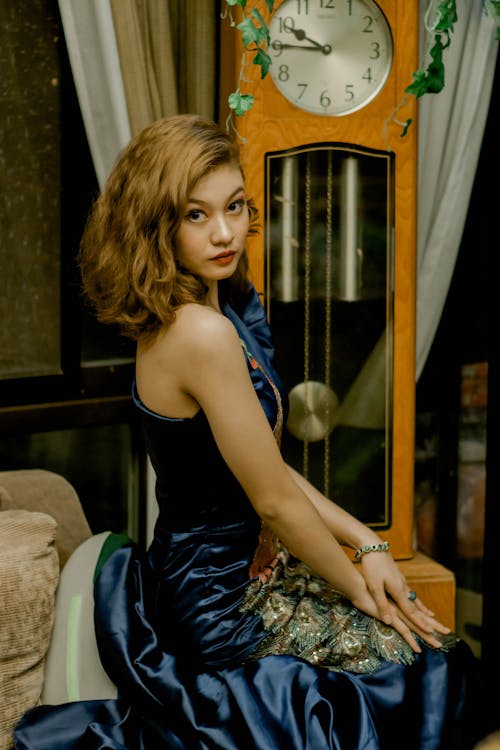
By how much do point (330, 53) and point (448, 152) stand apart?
0.59 meters

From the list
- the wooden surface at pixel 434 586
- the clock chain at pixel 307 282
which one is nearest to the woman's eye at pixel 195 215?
the clock chain at pixel 307 282

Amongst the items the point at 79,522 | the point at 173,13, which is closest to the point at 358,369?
the point at 79,522

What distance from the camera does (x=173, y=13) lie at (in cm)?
219

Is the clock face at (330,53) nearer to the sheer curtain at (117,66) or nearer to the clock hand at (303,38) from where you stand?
the clock hand at (303,38)

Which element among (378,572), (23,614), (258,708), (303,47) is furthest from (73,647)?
(303,47)

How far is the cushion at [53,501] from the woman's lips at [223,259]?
66 centimetres

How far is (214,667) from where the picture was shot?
145 cm

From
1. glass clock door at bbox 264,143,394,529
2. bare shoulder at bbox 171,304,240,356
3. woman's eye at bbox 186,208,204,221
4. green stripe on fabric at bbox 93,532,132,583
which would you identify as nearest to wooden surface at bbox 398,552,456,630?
glass clock door at bbox 264,143,394,529

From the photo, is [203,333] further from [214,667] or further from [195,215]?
[214,667]

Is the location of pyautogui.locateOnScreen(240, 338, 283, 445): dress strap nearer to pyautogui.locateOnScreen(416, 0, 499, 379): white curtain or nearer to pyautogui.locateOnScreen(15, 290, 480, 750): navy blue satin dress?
pyautogui.locateOnScreen(15, 290, 480, 750): navy blue satin dress

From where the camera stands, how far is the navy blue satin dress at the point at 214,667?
1347mm

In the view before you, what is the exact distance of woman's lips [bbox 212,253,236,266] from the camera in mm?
1488

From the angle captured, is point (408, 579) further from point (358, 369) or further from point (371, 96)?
point (371, 96)

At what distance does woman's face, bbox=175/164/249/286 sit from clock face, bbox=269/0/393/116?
0.56 metres
